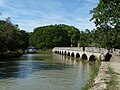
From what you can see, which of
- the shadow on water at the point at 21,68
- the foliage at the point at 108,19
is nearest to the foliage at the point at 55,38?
the shadow on water at the point at 21,68

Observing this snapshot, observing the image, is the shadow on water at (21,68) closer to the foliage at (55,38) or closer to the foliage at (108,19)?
the foliage at (108,19)

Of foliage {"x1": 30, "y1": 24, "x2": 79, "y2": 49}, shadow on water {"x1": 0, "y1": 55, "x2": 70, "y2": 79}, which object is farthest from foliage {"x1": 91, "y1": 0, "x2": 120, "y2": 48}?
foliage {"x1": 30, "y1": 24, "x2": 79, "y2": 49}

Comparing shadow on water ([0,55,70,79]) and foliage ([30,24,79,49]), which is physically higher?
foliage ([30,24,79,49])

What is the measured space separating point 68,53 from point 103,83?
7713 cm

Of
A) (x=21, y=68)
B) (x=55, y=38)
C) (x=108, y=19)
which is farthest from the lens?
(x=55, y=38)

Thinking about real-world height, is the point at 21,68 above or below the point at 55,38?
below

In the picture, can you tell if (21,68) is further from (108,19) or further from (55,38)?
(55,38)

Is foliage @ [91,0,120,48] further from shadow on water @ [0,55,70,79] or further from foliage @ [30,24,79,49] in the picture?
foliage @ [30,24,79,49]

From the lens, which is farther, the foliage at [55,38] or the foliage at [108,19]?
the foliage at [55,38]

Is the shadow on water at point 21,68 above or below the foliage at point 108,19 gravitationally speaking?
below

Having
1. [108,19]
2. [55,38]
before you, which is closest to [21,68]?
[108,19]

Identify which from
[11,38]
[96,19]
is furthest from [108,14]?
[11,38]

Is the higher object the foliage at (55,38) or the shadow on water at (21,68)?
the foliage at (55,38)

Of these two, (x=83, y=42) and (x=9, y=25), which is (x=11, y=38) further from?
(x=83, y=42)
